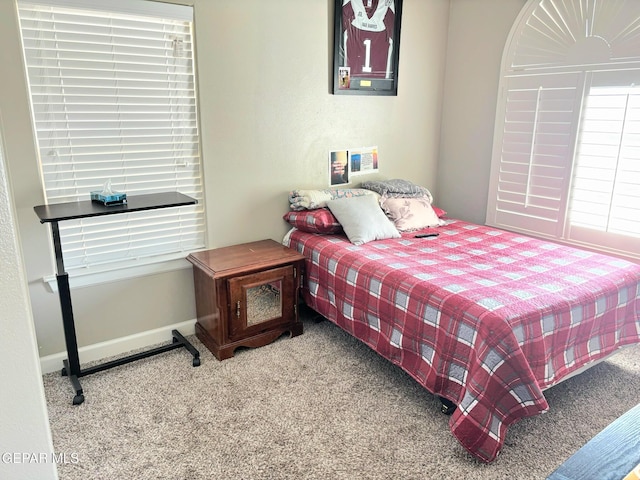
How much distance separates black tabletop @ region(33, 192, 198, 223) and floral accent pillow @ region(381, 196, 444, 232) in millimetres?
1504

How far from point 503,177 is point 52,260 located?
3115 mm

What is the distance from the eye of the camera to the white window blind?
2311 millimetres

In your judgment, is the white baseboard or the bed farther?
the white baseboard

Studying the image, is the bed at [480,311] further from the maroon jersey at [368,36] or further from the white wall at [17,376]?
the white wall at [17,376]

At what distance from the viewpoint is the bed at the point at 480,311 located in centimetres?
188

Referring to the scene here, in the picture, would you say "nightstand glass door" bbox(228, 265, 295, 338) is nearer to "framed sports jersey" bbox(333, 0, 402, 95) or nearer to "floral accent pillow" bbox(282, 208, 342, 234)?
"floral accent pillow" bbox(282, 208, 342, 234)

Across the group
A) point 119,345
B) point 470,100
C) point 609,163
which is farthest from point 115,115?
point 609,163

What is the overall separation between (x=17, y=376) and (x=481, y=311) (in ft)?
5.58

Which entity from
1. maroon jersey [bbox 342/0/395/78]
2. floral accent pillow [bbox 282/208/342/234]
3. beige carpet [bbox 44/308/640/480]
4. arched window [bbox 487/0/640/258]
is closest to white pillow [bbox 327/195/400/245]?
floral accent pillow [bbox 282/208/342/234]

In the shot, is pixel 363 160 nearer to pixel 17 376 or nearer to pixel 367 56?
pixel 367 56

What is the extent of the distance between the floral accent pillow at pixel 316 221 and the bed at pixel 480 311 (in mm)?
25

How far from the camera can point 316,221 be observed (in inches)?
120

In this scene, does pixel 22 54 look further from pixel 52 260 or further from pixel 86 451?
pixel 86 451

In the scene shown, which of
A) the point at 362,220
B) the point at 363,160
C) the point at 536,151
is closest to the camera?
the point at 362,220
